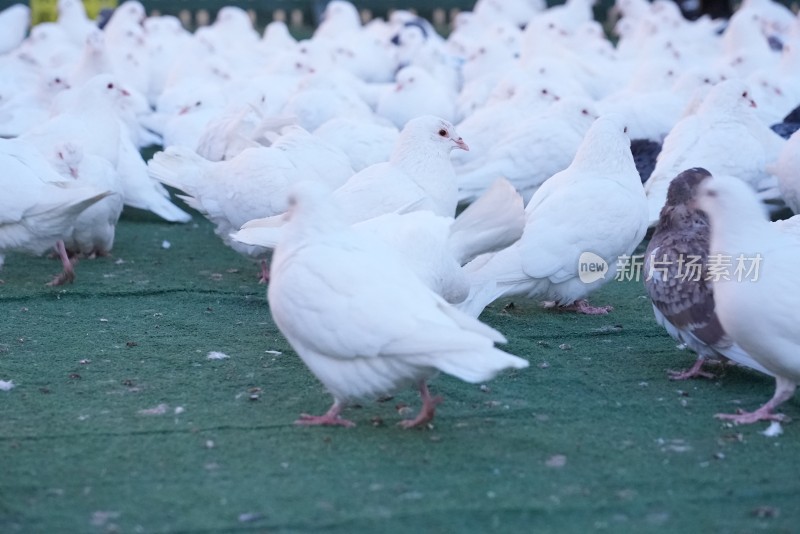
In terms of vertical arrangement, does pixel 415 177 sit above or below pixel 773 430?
above

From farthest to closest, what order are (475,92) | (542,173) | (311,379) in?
(475,92) < (542,173) < (311,379)

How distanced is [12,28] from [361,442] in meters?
12.4

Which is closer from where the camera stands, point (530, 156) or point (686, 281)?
point (686, 281)

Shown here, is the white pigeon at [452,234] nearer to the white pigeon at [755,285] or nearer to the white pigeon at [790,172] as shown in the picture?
the white pigeon at [755,285]

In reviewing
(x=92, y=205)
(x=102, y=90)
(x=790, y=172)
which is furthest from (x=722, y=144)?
(x=102, y=90)

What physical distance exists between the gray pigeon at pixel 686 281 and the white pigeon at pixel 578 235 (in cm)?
39

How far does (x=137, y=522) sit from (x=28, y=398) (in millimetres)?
1281

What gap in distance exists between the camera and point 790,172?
6.65 meters

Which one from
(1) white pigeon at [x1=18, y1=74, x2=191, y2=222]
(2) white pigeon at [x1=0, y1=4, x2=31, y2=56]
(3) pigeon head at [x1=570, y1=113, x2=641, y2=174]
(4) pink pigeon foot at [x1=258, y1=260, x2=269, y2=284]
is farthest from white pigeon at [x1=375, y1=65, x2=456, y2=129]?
(2) white pigeon at [x1=0, y1=4, x2=31, y2=56]

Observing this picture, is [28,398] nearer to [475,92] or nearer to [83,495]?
[83,495]

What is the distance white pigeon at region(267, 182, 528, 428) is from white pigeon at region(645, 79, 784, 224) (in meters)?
3.11

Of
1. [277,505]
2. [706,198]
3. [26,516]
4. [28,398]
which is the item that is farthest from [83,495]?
[706,198]

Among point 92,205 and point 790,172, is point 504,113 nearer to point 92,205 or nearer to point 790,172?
point 790,172

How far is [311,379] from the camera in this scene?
4652mm
